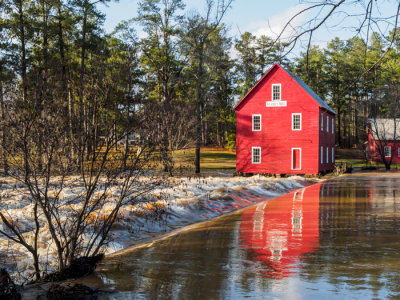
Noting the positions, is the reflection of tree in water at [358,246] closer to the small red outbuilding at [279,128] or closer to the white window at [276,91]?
the small red outbuilding at [279,128]

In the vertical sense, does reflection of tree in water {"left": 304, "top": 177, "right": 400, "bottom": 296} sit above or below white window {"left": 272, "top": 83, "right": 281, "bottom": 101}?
below

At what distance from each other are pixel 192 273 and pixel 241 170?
2972 cm

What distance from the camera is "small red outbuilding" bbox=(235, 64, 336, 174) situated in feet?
120

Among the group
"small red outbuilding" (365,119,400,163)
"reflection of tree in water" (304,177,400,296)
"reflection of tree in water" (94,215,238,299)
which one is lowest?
"reflection of tree in water" (94,215,238,299)

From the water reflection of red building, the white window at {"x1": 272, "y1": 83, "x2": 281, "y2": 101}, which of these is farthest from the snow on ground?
the white window at {"x1": 272, "y1": 83, "x2": 281, "y2": 101}

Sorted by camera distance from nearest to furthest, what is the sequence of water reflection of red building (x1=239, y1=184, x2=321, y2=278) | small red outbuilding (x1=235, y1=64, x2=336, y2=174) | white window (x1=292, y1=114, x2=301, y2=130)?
water reflection of red building (x1=239, y1=184, x2=321, y2=278) < small red outbuilding (x1=235, y1=64, x2=336, y2=174) < white window (x1=292, y1=114, x2=301, y2=130)

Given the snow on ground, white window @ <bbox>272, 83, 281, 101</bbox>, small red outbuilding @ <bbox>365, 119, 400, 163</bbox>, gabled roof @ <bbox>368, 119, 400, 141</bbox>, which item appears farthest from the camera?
gabled roof @ <bbox>368, 119, 400, 141</bbox>

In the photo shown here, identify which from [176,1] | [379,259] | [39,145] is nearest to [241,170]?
[176,1]

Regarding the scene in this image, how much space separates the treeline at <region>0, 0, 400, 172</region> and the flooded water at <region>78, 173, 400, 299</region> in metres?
2.27

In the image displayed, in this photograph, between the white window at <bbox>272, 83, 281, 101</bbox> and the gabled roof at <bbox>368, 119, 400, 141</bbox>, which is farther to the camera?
the gabled roof at <bbox>368, 119, 400, 141</bbox>

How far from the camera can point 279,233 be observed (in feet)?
40.6

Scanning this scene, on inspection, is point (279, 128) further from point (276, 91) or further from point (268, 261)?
point (268, 261)

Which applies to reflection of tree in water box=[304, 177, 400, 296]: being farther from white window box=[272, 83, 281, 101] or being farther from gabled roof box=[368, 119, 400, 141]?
gabled roof box=[368, 119, 400, 141]

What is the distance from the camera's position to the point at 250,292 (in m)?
7.30
